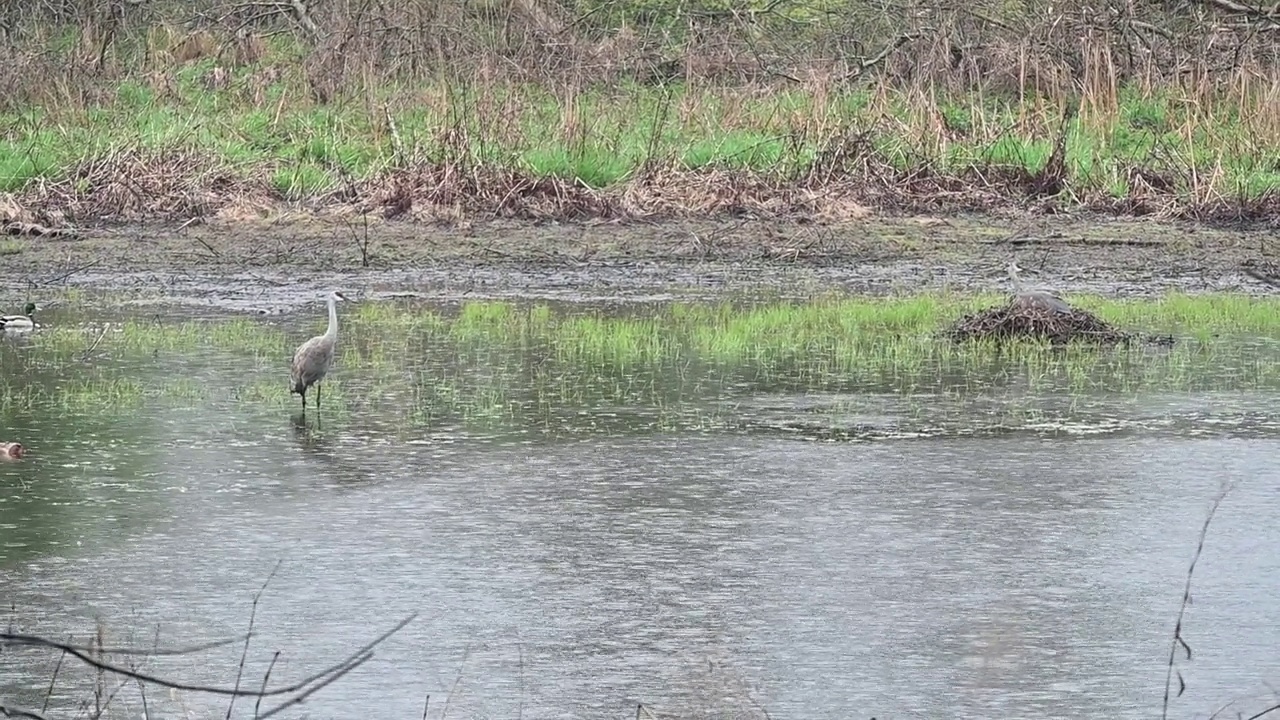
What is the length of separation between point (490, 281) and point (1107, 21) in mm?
7597

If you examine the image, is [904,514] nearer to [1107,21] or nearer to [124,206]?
[124,206]

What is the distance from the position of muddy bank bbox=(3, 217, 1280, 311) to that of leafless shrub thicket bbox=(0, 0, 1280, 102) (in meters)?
2.29

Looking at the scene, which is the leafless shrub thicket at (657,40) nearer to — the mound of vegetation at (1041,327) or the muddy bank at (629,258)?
the muddy bank at (629,258)

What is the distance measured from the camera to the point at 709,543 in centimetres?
707

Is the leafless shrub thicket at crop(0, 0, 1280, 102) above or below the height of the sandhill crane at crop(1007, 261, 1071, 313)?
above

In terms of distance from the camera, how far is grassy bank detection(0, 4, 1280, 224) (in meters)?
15.4

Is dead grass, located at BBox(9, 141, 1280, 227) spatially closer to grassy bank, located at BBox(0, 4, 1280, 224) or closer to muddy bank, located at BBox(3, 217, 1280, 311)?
grassy bank, located at BBox(0, 4, 1280, 224)

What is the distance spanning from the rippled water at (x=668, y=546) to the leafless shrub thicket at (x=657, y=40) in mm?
7966

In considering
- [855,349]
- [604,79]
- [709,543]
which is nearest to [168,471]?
[709,543]

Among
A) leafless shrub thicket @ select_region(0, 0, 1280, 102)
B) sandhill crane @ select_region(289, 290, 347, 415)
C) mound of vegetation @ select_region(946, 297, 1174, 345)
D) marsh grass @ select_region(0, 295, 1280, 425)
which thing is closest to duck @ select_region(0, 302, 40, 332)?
→ marsh grass @ select_region(0, 295, 1280, 425)

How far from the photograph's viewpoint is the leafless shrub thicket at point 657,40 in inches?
713

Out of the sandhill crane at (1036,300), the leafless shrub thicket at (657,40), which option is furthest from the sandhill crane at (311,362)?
the leafless shrub thicket at (657,40)

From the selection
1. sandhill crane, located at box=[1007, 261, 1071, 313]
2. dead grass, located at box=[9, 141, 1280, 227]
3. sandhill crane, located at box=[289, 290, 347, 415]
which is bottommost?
sandhill crane, located at box=[289, 290, 347, 415]

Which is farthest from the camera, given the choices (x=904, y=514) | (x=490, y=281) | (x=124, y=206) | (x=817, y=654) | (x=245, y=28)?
(x=245, y=28)
